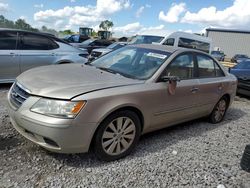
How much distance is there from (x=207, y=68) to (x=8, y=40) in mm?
4812

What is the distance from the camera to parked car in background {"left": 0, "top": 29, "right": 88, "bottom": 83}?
21.1 feet

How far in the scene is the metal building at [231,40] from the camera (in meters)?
47.4

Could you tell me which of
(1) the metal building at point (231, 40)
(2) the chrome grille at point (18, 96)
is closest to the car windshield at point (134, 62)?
(2) the chrome grille at point (18, 96)

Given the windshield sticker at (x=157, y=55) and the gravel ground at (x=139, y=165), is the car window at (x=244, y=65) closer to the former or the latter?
the gravel ground at (x=139, y=165)

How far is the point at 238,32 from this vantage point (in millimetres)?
48219

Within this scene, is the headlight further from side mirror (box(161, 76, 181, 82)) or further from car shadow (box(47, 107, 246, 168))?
side mirror (box(161, 76, 181, 82))

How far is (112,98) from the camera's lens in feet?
→ 10.2

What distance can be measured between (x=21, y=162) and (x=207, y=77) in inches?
134

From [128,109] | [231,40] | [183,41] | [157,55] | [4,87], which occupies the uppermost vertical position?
[231,40]

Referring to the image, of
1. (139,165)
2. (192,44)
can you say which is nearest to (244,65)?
(192,44)

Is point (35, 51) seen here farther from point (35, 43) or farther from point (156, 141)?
point (156, 141)

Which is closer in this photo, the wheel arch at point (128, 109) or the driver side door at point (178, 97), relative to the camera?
the wheel arch at point (128, 109)

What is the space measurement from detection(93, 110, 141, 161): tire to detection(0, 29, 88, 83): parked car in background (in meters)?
4.30

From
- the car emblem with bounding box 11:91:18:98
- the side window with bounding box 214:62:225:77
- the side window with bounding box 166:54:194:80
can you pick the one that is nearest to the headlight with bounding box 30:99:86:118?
the car emblem with bounding box 11:91:18:98
